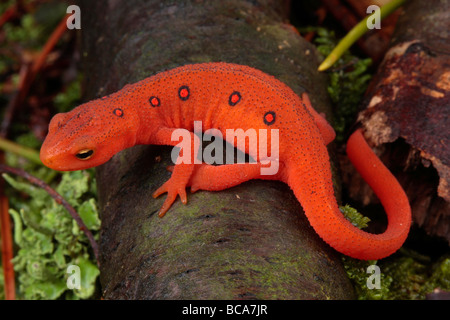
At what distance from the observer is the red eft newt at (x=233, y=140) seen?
2.55m

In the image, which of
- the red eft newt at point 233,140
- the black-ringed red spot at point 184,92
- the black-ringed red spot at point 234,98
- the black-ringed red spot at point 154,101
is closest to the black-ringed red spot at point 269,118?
the red eft newt at point 233,140

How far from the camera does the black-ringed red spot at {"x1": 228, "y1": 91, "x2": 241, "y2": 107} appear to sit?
2879mm

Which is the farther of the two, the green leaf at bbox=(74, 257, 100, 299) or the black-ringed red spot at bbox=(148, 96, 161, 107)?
the green leaf at bbox=(74, 257, 100, 299)

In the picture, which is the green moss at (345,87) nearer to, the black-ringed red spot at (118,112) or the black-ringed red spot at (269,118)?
the black-ringed red spot at (269,118)

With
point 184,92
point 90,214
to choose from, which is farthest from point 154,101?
point 90,214

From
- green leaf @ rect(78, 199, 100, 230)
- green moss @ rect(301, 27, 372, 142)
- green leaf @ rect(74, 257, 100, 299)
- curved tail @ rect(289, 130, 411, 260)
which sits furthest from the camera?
green moss @ rect(301, 27, 372, 142)

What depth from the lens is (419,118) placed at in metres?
3.03

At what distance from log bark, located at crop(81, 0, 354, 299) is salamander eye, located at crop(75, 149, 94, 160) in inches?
11.9

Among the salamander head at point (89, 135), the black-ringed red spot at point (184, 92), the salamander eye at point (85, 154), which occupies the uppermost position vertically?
the black-ringed red spot at point (184, 92)

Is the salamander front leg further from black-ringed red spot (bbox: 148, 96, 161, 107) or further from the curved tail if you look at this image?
the curved tail

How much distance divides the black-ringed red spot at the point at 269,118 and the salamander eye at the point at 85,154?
1.15 m


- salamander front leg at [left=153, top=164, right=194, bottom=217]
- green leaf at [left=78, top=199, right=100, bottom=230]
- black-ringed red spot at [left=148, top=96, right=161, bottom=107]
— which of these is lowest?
A: green leaf at [left=78, top=199, right=100, bottom=230]

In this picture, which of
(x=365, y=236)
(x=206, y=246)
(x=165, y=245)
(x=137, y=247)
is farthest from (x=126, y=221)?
(x=365, y=236)

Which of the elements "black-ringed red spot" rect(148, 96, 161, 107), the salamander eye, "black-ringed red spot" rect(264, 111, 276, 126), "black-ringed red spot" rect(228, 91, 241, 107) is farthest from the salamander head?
"black-ringed red spot" rect(264, 111, 276, 126)
